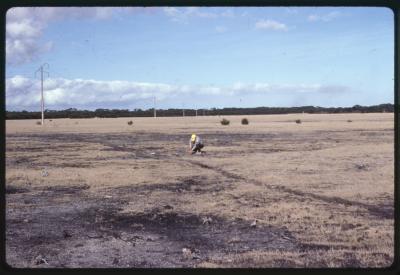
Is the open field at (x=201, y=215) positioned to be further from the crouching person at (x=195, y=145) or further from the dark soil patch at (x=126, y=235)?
the crouching person at (x=195, y=145)

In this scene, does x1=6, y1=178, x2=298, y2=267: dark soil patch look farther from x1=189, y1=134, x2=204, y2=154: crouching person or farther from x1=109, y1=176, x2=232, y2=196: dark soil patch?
x1=189, y1=134, x2=204, y2=154: crouching person

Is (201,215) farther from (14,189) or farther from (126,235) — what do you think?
(14,189)

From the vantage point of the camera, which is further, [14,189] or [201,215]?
[14,189]

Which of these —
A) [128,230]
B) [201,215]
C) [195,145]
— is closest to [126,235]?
[128,230]

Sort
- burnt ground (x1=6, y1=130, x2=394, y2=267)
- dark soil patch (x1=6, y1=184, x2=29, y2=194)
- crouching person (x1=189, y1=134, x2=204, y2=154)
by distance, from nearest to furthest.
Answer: burnt ground (x1=6, y1=130, x2=394, y2=267)
dark soil patch (x1=6, y1=184, x2=29, y2=194)
crouching person (x1=189, y1=134, x2=204, y2=154)

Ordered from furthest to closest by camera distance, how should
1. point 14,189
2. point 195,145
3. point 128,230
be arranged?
point 195,145, point 14,189, point 128,230

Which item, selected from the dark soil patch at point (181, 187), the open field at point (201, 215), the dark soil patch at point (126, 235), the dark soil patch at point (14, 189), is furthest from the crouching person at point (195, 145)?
the dark soil patch at point (126, 235)

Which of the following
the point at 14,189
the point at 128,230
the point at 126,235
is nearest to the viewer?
the point at 126,235

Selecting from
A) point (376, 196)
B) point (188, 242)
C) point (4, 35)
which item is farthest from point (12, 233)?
point (376, 196)

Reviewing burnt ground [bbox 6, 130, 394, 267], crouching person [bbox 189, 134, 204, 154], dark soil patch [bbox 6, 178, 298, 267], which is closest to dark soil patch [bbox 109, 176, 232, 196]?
burnt ground [bbox 6, 130, 394, 267]

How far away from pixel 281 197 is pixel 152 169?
622 cm

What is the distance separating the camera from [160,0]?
388 centimetres

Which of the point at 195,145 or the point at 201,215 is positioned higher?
the point at 195,145

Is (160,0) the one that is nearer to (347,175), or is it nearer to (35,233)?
(35,233)
